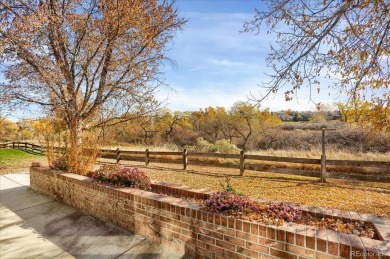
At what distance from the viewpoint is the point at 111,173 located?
481 cm

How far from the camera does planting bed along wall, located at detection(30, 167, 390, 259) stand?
2.14 metres

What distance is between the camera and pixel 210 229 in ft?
9.31

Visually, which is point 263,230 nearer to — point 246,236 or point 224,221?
point 246,236

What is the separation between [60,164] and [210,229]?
16.5ft

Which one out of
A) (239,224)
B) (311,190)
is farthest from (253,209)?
(311,190)

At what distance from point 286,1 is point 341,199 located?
5.36 m

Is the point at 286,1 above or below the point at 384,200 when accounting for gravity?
above

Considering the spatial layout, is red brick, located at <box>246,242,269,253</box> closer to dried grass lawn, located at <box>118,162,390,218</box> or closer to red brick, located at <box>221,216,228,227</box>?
red brick, located at <box>221,216,228,227</box>

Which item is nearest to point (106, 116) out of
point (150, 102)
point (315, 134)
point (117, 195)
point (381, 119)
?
point (150, 102)

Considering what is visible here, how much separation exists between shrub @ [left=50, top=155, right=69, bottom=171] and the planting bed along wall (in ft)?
4.91

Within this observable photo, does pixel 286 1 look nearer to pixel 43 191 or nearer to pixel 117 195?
pixel 117 195

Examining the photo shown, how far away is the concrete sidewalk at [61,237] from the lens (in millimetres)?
3273

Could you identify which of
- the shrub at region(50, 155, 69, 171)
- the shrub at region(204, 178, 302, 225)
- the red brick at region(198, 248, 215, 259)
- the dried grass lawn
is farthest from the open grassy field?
the red brick at region(198, 248, 215, 259)

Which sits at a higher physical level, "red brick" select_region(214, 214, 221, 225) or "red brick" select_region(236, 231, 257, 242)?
"red brick" select_region(214, 214, 221, 225)
